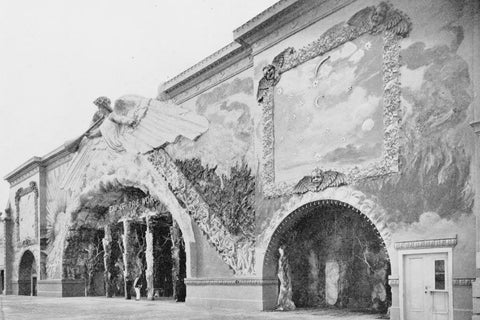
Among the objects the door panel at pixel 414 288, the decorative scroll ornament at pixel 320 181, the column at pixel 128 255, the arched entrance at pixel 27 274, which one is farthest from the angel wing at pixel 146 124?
the arched entrance at pixel 27 274

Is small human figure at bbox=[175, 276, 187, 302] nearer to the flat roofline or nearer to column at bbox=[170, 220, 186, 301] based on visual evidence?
column at bbox=[170, 220, 186, 301]

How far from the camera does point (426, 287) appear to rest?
944 centimetres

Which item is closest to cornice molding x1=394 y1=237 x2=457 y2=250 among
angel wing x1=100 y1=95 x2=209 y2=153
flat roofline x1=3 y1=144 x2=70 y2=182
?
angel wing x1=100 y1=95 x2=209 y2=153

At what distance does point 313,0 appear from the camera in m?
11.9

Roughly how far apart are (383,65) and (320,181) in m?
2.60

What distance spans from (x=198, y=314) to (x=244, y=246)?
205cm

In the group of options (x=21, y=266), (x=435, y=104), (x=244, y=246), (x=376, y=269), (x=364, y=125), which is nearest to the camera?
(x=435, y=104)

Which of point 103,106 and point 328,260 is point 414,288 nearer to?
point 328,260

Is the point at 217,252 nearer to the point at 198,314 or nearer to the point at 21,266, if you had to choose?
the point at 198,314

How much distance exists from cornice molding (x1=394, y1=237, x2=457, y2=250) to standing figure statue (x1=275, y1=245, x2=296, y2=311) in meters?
3.51

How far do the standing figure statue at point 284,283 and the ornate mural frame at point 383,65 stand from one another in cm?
150

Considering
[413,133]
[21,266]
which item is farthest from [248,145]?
[21,266]

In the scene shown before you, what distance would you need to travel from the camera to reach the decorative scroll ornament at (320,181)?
11.1 m

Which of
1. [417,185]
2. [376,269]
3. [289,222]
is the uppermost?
[417,185]
